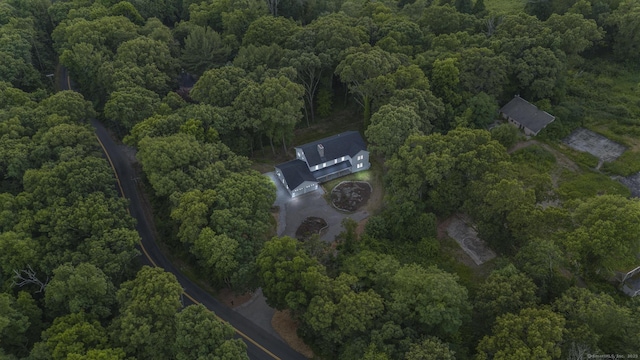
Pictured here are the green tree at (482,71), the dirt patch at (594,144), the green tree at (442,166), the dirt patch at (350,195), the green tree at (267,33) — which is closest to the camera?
the green tree at (442,166)

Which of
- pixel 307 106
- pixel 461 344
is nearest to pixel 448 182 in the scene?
pixel 461 344

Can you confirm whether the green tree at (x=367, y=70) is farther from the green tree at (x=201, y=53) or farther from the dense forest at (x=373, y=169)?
the green tree at (x=201, y=53)

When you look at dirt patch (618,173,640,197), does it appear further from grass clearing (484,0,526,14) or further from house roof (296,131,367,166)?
grass clearing (484,0,526,14)

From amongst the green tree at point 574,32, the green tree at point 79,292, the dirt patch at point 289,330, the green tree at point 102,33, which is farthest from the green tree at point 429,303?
the green tree at point 102,33

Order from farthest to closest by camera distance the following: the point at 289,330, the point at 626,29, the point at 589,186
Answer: the point at 626,29 < the point at 589,186 < the point at 289,330

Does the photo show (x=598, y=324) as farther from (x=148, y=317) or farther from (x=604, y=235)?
(x=148, y=317)

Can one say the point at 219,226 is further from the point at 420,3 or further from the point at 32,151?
the point at 420,3

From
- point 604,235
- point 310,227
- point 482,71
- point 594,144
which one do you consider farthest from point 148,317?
point 594,144

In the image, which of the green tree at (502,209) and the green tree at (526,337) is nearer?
the green tree at (526,337)
